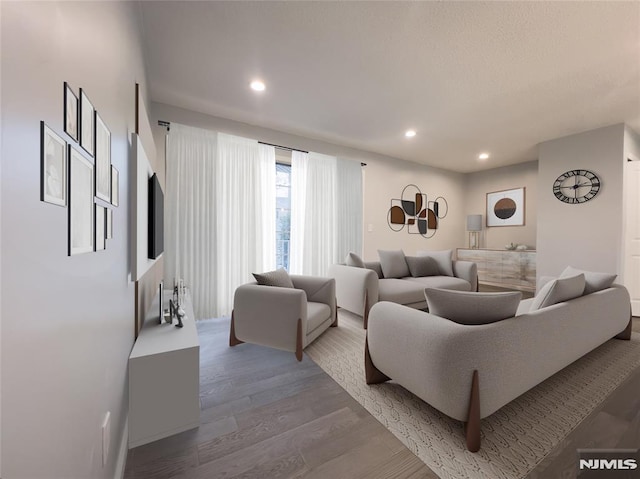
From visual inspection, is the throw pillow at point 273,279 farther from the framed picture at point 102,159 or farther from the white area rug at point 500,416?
the framed picture at point 102,159

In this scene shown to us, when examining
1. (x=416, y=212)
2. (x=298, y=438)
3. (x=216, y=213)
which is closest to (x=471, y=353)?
(x=298, y=438)

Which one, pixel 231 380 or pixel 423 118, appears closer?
pixel 231 380

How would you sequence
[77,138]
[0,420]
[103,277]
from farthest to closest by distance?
[103,277], [77,138], [0,420]

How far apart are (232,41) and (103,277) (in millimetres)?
2133

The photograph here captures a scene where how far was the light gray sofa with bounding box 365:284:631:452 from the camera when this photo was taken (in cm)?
133

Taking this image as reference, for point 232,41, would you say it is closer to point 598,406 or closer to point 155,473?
point 155,473

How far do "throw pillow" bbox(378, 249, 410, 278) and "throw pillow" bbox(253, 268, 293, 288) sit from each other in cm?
180

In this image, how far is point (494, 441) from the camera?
4.63 feet

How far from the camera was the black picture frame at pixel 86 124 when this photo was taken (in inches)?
29.0

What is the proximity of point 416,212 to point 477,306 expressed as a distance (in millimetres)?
4299

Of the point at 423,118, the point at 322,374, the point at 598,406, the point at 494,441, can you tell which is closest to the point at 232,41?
the point at 423,118

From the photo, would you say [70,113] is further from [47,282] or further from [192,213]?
[192,213]

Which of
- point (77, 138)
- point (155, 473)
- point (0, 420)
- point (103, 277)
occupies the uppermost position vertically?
point (77, 138)

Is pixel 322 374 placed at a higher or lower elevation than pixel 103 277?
lower
